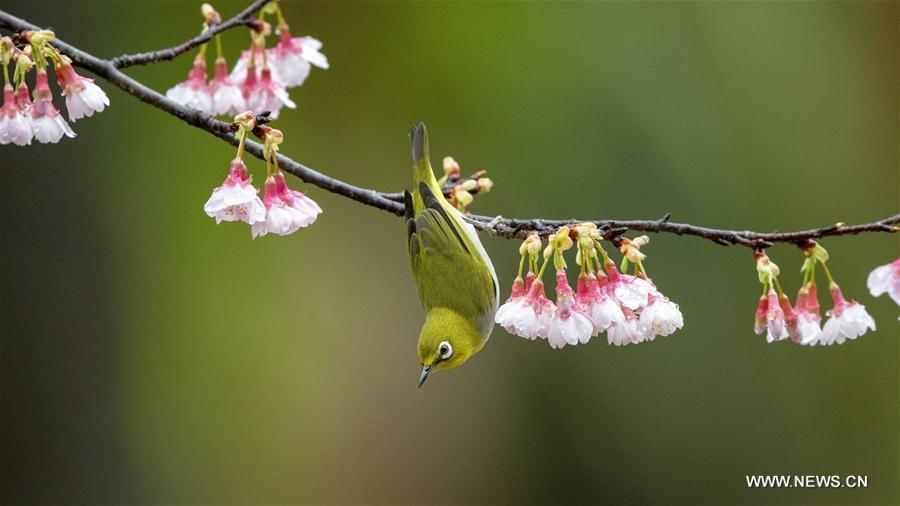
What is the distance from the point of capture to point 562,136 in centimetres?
541

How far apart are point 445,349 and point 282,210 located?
2.61 ft

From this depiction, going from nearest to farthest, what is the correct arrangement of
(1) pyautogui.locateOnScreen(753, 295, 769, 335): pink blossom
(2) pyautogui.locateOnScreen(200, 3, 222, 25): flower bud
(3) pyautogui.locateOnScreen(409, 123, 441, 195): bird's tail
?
(1) pyautogui.locateOnScreen(753, 295, 769, 335): pink blossom, (2) pyautogui.locateOnScreen(200, 3, 222, 25): flower bud, (3) pyautogui.locateOnScreen(409, 123, 441, 195): bird's tail

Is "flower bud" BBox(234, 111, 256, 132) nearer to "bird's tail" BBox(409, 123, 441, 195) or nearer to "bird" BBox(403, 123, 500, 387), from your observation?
"bird" BBox(403, 123, 500, 387)

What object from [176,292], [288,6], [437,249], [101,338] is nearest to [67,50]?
[437,249]

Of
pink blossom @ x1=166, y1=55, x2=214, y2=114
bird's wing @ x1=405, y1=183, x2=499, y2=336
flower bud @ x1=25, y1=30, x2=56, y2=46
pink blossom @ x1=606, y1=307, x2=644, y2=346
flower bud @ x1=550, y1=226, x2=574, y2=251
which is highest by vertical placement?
pink blossom @ x1=166, y1=55, x2=214, y2=114

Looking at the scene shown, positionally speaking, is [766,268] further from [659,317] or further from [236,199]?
[236,199]

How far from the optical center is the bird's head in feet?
8.07

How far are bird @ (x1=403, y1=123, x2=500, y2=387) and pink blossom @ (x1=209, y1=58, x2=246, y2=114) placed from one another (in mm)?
534

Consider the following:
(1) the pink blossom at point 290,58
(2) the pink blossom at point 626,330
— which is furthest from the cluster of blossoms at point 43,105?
(2) the pink blossom at point 626,330

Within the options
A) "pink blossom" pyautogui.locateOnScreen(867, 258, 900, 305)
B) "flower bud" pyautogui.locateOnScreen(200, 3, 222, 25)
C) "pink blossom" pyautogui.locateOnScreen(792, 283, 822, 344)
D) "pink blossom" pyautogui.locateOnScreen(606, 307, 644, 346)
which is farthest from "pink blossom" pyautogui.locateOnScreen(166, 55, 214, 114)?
"pink blossom" pyautogui.locateOnScreen(867, 258, 900, 305)

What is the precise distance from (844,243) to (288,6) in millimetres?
3742

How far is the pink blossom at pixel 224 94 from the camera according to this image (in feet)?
7.98

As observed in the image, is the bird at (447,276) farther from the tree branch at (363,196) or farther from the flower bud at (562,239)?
the flower bud at (562,239)

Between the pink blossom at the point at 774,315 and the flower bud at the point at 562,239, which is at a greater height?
the pink blossom at the point at 774,315
